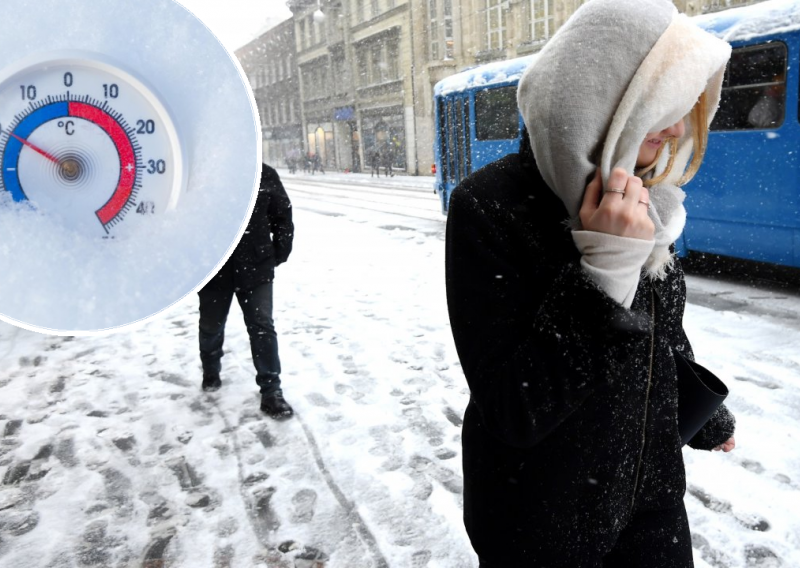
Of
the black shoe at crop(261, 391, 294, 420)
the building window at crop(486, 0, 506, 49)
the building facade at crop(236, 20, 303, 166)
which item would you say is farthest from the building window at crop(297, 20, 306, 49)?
the black shoe at crop(261, 391, 294, 420)

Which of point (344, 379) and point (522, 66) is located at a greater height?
point (522, 66)

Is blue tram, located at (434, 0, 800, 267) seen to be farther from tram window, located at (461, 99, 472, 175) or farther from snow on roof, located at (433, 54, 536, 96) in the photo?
tram window, located at (461, 99, 472, 175)

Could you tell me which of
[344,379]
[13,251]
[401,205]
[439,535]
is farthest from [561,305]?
[401,205]

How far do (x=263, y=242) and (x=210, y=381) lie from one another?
115cm

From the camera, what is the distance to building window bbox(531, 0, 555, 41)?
23094mm

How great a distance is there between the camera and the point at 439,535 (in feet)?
8.68

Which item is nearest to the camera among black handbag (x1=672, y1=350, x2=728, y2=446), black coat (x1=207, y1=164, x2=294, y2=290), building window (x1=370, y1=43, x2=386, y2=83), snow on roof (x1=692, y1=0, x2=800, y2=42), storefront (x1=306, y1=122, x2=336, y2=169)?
black handbag (x1=672, y1=350, x2=728, y2=446)

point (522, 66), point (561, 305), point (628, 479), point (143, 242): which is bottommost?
point (628, 479)

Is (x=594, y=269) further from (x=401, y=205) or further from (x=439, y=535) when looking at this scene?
(x=401, y=205)

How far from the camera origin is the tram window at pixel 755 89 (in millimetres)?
6641

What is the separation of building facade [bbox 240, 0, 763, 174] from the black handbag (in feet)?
66.3

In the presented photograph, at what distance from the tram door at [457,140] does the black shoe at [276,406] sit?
8.64m

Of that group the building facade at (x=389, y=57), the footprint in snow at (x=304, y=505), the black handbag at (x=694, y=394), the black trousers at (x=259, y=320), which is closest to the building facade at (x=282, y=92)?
the building facade at (x=389, y=57)

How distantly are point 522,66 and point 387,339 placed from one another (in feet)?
22.2
